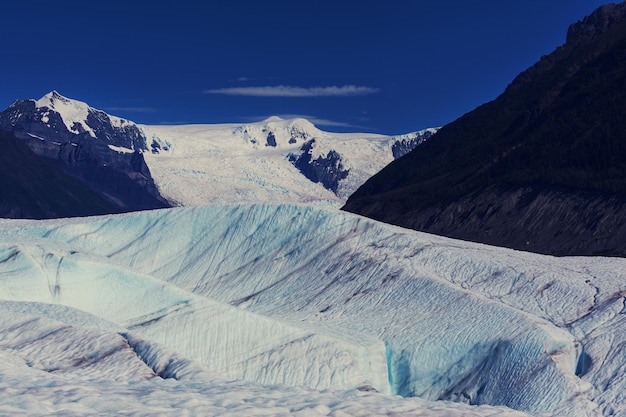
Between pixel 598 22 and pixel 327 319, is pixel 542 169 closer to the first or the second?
pixel 598 22

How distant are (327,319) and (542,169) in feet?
298

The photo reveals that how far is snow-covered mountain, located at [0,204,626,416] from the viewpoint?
24.8 metres

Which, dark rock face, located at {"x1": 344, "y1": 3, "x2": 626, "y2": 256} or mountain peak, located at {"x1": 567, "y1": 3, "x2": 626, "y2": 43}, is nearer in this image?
dark rock face, located at {"x1": 344, "y1": 3, "x2": 626, "y2": 256}

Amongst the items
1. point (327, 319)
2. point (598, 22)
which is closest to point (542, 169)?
point (598, 22)

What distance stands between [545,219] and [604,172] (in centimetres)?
1158

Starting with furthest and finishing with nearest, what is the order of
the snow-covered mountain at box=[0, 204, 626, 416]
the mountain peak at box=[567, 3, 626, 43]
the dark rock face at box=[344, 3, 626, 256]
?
1. the mountain peak at box=[567, 3, 626, 43]
2. the dark rock face at box=[344, 3, 626, 256]
3. the snow-covered mountain at box=[0, 204, 626, 416]

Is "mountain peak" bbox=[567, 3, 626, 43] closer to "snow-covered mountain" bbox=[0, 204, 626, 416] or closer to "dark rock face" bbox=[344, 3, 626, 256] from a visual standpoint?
"dark rock face" bbox=[344, 3, 626, 256]

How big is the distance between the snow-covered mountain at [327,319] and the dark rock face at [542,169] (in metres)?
55.4

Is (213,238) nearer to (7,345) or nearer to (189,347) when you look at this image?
(189,347)

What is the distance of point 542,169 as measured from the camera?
402 feet

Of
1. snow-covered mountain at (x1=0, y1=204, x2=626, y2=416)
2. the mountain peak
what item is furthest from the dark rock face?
snow-covered mountain at (x1=0, y1=204, x2=626, y2=416)

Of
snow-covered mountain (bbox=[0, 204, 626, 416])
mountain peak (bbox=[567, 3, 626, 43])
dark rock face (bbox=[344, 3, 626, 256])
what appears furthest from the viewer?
mountain peak (bbox=[567, 3, 626, 43])

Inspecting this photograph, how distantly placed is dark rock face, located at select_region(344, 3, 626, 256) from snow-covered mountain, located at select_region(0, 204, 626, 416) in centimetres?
5540

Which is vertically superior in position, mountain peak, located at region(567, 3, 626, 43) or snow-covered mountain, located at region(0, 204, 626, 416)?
Answer: mountain peak, located at region(567, 3, 626, 43)
